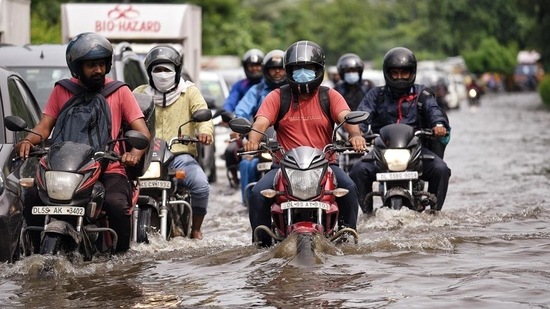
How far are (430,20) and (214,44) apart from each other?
4122cm

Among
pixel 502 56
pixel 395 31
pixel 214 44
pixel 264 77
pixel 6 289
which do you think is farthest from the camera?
pixel 395 31

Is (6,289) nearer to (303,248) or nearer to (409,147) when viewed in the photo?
(303,248)

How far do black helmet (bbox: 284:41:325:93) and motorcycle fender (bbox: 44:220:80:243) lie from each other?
207 cm

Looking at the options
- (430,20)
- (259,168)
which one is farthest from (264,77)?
(430,20)

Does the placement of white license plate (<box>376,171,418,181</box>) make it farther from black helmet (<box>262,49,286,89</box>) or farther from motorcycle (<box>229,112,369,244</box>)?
black helmet (<box>262,49,286,89</box>)

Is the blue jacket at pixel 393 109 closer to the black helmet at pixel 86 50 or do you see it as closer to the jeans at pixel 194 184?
the jeans at pixel 194 184

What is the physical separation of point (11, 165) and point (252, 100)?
528 centimetres

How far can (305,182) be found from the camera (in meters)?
9.42

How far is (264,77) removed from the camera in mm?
15023

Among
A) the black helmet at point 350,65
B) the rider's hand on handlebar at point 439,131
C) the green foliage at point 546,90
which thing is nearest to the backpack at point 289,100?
the rider's hand on handlebar at point 439,131

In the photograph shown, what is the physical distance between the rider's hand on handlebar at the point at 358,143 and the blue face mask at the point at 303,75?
58cm

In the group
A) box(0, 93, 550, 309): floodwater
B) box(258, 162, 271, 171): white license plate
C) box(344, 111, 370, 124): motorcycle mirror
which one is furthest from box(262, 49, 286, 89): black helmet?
box(344, 111, 370, 124): motorcycle mirror

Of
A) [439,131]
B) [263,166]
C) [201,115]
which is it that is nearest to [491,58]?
[263,166]

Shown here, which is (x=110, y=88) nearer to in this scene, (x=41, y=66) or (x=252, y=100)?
(x=41, y=66)
